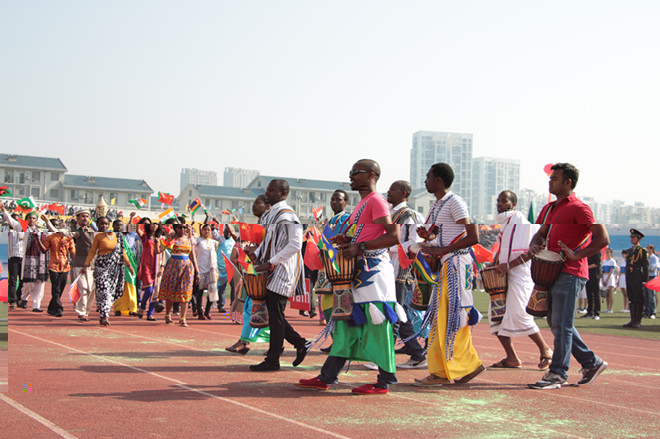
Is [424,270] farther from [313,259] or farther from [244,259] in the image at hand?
[244,259]

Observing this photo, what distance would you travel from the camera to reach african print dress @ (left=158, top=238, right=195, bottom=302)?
1272 cm

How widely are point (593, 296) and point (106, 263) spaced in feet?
38.5

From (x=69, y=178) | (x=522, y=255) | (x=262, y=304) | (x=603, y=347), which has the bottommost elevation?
(x=603, y=347)

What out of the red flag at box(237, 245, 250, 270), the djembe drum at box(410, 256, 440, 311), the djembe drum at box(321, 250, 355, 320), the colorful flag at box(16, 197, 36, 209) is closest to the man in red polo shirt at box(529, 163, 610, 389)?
the djembe drum at box(410, 256, 440, 311)

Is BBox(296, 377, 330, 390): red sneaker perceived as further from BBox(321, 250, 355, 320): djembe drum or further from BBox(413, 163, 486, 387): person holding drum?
BBox(413, 163, 486, 387): person holding drum

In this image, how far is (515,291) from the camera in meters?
8.35

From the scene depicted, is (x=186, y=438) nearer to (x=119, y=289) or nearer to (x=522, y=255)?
(x=522, y=255)

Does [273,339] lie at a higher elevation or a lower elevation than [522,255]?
lower

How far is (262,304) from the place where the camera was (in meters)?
7.92

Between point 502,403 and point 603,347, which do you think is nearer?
point 502,403

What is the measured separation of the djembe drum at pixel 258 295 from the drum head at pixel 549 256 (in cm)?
282

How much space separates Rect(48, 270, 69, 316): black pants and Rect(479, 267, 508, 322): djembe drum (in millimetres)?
8790

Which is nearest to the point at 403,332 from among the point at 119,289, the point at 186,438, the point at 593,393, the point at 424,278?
→ the point at 424,278

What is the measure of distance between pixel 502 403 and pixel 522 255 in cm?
240
